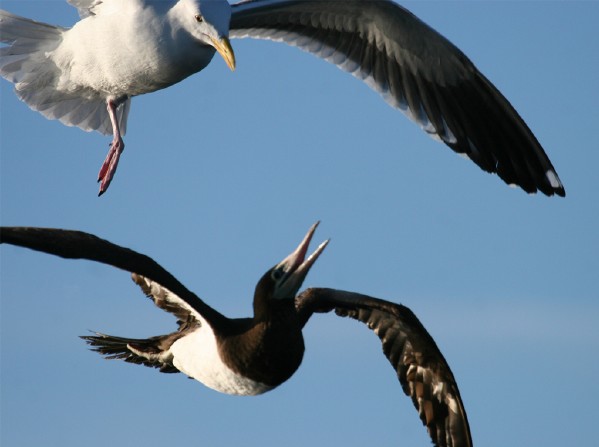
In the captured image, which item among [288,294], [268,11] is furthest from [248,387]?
[268,11]

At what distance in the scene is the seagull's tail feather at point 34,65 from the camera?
26.5ft

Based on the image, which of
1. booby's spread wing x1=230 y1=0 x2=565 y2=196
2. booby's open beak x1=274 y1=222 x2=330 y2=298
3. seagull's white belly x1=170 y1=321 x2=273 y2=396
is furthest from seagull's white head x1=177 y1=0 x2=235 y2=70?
seagull's white belly x1=170 y1=321 x2=273 y2=396

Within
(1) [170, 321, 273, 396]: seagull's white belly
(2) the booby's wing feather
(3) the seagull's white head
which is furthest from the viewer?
(3) the seagull's white head

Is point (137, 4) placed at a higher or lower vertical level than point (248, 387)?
higher

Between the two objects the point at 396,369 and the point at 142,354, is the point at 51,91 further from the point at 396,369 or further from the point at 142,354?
the point at 396,369

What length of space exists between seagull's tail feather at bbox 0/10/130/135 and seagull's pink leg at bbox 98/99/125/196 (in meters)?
0.17

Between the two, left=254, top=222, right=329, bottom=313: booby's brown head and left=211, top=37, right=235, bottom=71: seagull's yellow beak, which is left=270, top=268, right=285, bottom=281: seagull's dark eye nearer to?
left=254, top=222, right=329, bottom=313: booby's brown head

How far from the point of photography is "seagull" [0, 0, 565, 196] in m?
8.05

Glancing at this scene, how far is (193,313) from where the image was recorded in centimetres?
666

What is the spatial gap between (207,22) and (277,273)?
5.86 ft

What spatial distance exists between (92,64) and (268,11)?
1.13 metres

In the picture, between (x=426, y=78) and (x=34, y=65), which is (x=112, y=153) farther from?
(x=426, y=78)

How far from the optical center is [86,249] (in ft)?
18.5

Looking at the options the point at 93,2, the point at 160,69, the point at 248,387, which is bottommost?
the point at 248,387
